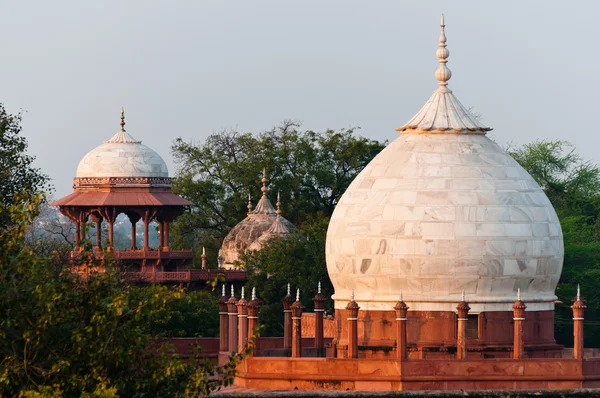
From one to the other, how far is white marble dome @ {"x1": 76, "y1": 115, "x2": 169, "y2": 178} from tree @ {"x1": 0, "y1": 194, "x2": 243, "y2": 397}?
135 feet

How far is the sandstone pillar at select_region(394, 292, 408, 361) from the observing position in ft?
147

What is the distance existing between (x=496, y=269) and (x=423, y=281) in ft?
5.29

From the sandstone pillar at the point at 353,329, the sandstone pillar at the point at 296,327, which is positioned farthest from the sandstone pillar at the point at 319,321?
the sandstone pillar at the point at 353,329

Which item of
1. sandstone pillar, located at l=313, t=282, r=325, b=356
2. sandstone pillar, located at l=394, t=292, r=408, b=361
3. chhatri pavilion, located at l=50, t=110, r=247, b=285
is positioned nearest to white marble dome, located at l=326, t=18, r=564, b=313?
sandstone pillar, located at l=313, t=282, r=325, b=356

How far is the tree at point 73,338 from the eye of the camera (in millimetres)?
28859

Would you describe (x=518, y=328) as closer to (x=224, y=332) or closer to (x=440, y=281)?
(x=440, y=281)

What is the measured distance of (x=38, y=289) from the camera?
28.7m

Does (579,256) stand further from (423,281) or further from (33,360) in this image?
(33,360)

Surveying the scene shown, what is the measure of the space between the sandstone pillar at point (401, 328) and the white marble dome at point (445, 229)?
193 centimetres

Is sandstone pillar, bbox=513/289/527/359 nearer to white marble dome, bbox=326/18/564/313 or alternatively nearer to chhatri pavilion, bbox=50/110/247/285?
white marble dome, bbox=326/18/564/313

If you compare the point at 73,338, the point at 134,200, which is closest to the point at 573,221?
the point at 134,200

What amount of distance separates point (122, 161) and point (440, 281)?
2605 centimetres

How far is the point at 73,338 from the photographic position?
94.6ft

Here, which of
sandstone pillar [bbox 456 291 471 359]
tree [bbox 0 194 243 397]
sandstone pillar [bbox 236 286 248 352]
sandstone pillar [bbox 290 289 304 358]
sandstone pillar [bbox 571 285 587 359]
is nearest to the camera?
tree [bbox 0 194 243 397]
